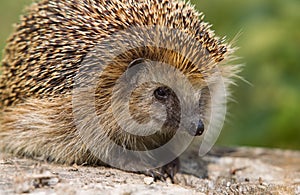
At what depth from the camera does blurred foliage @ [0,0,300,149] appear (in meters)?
8.18

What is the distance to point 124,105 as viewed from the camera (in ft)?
18.2

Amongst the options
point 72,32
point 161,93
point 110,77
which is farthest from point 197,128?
point 72,32

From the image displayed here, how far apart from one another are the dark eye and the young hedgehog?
0.4 inches

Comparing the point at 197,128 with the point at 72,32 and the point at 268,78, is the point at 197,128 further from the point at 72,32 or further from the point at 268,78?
the point at 268,78

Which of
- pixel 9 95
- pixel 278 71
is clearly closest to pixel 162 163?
pixel 9 95

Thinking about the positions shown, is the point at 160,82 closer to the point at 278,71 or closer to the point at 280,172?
the point at 280,172

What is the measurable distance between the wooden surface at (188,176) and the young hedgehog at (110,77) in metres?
0.33

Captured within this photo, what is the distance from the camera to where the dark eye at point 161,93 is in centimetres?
545

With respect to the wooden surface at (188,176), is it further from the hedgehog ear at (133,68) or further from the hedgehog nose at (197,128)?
the hedgehog ear at (133,68)

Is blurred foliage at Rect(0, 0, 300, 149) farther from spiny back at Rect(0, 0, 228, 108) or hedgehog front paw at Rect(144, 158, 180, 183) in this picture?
spiny back at Rect(0, 0, 228, 108)

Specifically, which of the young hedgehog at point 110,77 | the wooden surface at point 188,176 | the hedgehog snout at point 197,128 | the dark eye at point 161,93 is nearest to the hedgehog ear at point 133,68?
the young hedgehog at point 110,77

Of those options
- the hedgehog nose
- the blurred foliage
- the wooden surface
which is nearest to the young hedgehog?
the hedgehog nose

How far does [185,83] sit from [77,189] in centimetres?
168

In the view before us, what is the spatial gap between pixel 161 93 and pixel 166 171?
905 mm
